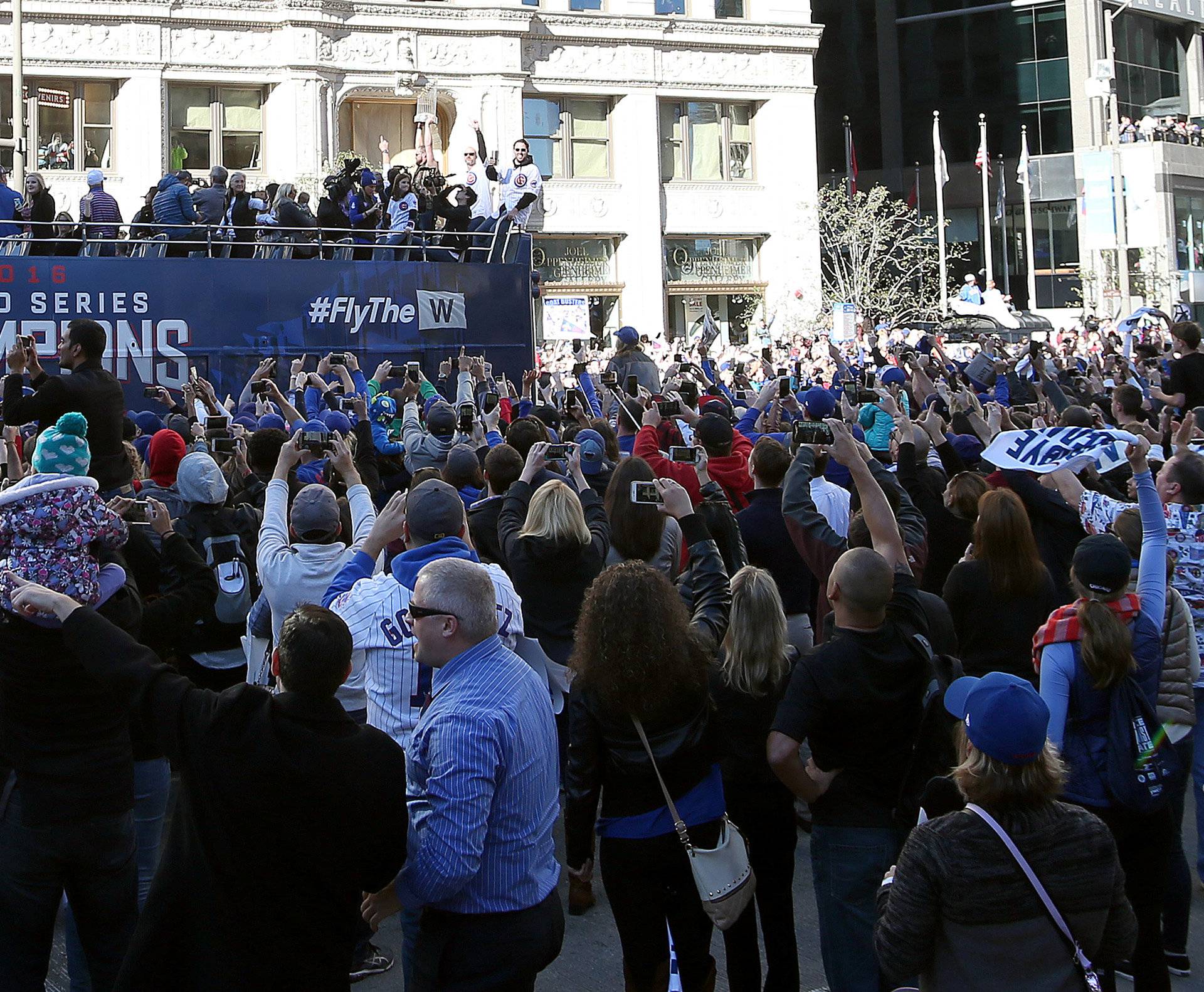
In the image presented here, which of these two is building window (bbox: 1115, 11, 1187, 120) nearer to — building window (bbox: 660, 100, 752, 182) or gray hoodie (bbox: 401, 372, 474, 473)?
building window (bbox: 660, 100, 752, 182)

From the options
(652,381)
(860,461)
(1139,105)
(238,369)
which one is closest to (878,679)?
(860,461)

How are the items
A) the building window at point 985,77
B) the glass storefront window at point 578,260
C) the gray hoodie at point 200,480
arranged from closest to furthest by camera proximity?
the gray hoodie at point 200,480
the glass storefront window at point 578,260
the building window at point 985,77

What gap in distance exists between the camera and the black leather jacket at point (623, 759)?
15.1 feet

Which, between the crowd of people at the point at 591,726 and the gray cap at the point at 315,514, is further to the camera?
the gray cap at the point at 315,514

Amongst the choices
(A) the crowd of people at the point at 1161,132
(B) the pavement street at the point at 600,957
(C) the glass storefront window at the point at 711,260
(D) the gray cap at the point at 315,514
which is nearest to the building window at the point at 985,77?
(A) the crowd of people at the point at 1161,132

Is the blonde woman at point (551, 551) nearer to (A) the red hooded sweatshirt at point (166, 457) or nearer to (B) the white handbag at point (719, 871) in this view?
(B) the white handbag at point (719, 871)

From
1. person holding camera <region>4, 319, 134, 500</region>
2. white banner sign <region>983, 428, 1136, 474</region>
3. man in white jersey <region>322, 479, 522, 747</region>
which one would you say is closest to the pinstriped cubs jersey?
man in white jersey <region>322, 479, 522, 747</region>

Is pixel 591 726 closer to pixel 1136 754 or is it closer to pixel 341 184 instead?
pixel 1136 754

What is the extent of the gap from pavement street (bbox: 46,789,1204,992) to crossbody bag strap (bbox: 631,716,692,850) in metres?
1.35

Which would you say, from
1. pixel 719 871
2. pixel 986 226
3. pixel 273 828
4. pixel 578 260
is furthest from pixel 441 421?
pixel 986 226

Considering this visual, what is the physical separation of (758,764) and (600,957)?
1.39 m

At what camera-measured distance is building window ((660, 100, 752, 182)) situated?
160 feet

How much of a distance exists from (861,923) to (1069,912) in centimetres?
128

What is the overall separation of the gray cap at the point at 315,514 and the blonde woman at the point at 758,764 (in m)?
1.69
